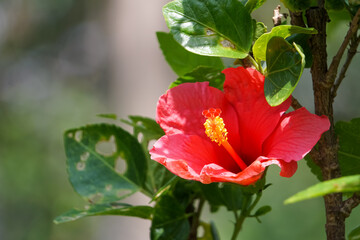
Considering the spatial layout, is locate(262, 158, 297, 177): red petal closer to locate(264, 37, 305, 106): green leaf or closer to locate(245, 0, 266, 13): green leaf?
locate(264, 37, 305, 106): green leaf

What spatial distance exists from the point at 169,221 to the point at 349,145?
279mm

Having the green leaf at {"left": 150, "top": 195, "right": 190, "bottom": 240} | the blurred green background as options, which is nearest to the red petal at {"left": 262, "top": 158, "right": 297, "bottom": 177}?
the green leaf at {"left": 150, "top": 195, "right": 190, "bottom": 240}

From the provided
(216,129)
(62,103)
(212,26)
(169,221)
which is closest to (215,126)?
(216,129)

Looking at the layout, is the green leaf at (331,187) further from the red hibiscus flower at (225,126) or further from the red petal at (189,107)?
the red petal at (189,107)

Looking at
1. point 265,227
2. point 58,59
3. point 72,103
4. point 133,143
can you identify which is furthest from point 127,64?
point 58,59

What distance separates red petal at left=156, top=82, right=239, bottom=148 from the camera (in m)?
0.58

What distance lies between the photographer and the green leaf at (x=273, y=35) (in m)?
0.49

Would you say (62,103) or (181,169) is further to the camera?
(62,103)

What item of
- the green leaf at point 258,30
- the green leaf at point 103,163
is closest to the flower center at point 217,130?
the green leaf at point 258,30

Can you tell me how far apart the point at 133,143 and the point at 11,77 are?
214 inches

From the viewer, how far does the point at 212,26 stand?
1.76ft

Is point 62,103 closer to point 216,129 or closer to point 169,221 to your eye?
point 169,221

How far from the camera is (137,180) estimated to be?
77 centimetres

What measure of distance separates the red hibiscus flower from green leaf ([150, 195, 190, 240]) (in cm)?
13
